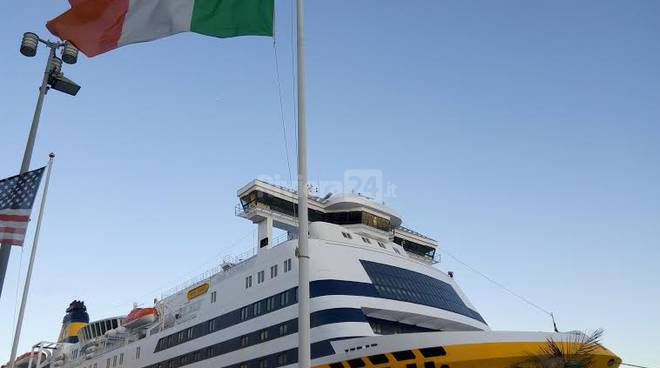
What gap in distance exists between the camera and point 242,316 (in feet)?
122

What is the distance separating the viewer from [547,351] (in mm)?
24922

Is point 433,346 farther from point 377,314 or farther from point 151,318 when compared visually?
point 151,318

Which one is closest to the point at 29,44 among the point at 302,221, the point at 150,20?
the point at 150,20

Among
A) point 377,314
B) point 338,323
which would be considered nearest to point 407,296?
point 377,314

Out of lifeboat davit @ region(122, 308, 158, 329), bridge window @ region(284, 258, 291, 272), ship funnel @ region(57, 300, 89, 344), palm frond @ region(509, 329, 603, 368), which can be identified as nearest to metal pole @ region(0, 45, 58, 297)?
palm frond @ region(509, 329, 603, 368)

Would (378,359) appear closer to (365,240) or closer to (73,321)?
(365,240)

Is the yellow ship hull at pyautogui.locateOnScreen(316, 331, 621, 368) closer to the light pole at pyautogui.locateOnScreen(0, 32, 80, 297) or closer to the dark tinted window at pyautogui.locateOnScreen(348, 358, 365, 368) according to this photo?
the dark tinted window at pyautogui.locateOnScreen(348, 358, 365, 368)

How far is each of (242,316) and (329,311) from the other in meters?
8.50

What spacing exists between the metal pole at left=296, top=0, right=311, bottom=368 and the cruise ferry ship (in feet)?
54.3

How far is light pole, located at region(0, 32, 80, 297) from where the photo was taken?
14.0 metres

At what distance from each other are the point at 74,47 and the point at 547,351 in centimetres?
2199

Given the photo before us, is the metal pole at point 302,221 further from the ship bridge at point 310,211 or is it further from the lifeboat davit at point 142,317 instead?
the lifeboat davit at point 142,317

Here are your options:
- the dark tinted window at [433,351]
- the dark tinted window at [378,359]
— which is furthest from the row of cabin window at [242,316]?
the dark tinted window at [433,351]

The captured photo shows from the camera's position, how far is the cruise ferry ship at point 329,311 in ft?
88.1
